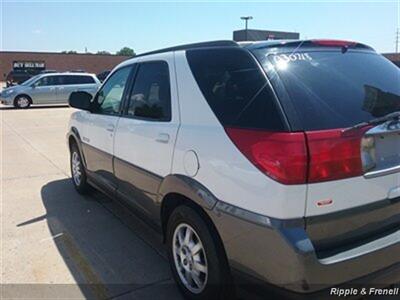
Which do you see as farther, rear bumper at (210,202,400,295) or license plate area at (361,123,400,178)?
license plate area at (361,123,400,178)

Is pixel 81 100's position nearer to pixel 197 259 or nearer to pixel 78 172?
pixel 78 172

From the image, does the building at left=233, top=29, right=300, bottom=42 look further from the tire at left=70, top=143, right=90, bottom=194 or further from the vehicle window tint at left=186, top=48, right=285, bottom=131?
the tire at left=70, top=143, right=90, bottom=194

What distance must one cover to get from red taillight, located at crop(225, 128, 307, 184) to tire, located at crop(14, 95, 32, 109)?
67.1 feet

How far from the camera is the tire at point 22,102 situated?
20484 mm

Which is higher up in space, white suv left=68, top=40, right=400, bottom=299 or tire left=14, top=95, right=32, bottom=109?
white suv left=68, top=40, right=400, bottom=299

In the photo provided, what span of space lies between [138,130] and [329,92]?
1818mm

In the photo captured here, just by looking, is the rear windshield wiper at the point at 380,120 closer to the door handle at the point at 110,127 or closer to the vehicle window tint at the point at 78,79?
the door handle at the point at 110,127

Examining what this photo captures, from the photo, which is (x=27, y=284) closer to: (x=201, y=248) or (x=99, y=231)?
(x=99, y=231)

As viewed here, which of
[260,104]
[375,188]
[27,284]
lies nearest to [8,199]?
[27,284]

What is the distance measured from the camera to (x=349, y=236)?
2.45 m

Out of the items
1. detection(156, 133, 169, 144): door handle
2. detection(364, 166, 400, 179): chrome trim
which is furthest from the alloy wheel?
detection(364, 166, 400, 179): chrome trim

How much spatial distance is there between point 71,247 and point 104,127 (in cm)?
133

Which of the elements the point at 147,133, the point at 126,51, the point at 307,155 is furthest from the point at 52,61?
the point at 126,51

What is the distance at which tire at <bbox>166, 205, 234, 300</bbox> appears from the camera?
2.75m
